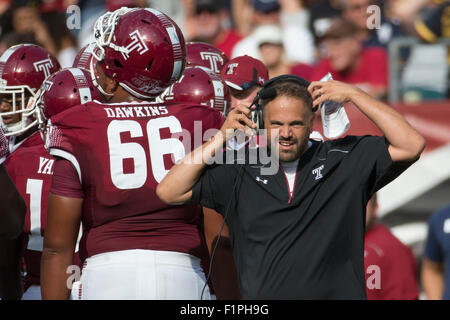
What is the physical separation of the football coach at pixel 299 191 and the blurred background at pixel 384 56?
3844mm

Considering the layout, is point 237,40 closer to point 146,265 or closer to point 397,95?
point 397,95

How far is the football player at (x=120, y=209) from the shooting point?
359 cm

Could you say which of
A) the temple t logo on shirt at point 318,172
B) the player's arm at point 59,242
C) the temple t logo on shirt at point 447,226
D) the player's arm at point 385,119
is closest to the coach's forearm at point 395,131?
the player's arm at point 385,119

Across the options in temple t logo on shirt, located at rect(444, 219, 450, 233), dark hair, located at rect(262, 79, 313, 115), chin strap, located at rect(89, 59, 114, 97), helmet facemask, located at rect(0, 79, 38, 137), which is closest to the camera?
dark hair, located at rect(262, 79, 313, 115)

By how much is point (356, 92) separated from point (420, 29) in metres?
5.13

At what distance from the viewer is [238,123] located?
3578 millimetres

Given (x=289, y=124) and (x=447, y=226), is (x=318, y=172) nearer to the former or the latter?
(x=289, y=124)

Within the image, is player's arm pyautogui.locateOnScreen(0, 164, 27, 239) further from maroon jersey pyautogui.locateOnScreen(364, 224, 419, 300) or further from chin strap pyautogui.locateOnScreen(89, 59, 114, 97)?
maroon jersey pyautogui.locateOnScreen(364, 224, 419, 300)

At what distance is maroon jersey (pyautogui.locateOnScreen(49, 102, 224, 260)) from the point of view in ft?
11.8

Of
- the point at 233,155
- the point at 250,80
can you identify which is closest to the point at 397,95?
the point at 250,80

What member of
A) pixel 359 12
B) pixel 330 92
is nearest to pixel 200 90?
pixel 330 92

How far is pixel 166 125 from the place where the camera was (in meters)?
3.71

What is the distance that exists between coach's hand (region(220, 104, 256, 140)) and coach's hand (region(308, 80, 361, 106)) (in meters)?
0.29

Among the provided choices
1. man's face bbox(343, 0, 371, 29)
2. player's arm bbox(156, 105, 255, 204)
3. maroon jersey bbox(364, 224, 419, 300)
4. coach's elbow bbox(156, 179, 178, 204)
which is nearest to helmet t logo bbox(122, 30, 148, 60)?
player's arm bbox(156, 105, 255, 204)
